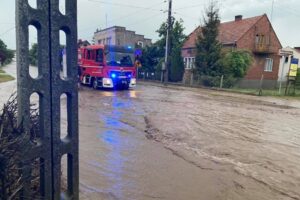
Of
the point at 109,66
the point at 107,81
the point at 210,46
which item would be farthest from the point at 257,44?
the point at 107,81

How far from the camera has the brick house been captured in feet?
125

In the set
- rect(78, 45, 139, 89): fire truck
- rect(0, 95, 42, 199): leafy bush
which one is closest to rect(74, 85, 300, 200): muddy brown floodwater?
rect(0, 95, 42, 199): leafy bush

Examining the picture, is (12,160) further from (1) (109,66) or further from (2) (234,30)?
(2) (234,30)

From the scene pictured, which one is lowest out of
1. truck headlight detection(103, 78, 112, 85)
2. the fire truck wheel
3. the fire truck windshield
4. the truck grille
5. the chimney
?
the fire truck wheel

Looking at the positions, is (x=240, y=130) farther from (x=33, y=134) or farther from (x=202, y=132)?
(x=33, y=134)

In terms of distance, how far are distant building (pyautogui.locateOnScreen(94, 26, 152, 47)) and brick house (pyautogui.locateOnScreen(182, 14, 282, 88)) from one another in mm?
19325

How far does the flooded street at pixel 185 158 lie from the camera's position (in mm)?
5000

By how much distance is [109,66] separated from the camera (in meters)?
21.4

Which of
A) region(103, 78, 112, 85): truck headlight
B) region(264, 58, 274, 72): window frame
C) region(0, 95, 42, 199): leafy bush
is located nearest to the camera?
region(0, 95, 42, 199): leafy bush

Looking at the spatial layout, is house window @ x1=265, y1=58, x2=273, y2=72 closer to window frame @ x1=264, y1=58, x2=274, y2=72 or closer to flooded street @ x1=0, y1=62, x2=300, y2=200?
window frame @ x1=264, y1=58, x2=274, y2=72

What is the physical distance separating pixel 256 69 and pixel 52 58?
4000 cm

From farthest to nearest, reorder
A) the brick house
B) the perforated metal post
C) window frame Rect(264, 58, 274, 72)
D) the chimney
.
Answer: the chimney, window frame Rect(264, 58, 274, 72), the brick house, the perforated metal post

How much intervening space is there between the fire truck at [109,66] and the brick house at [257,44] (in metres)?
16.0

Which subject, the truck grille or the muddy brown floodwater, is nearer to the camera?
the muddy brown floodwater
